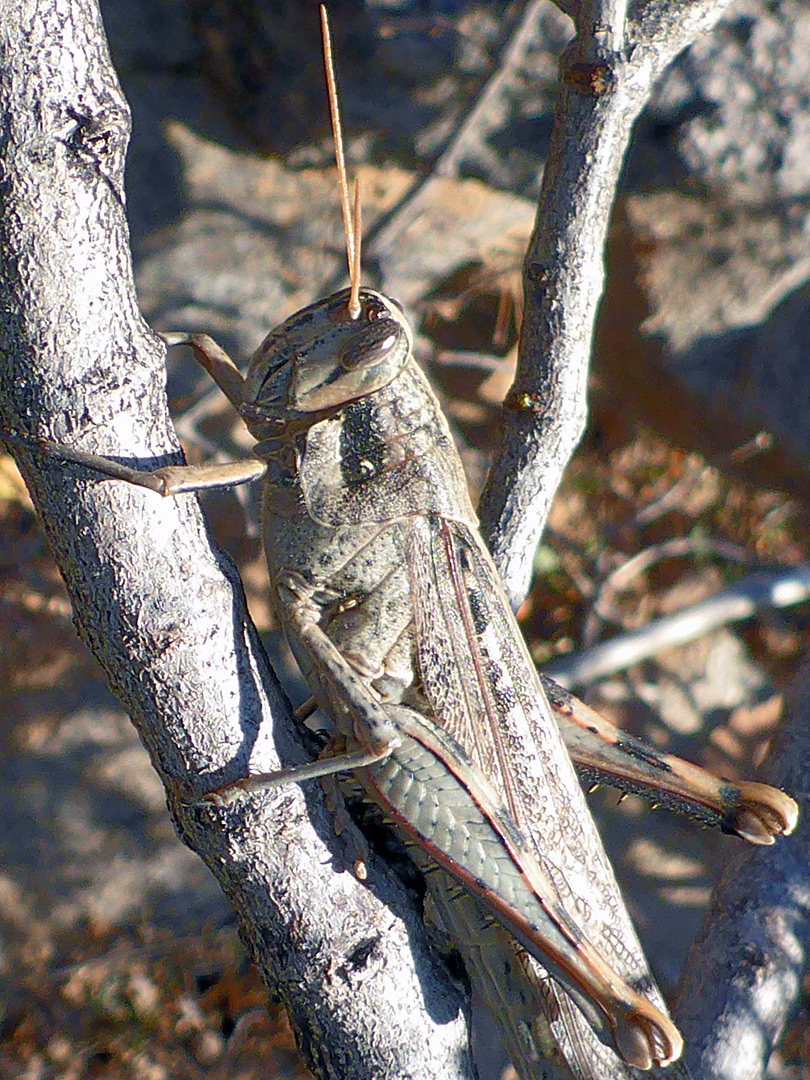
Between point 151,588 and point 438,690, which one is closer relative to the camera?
point 151,588

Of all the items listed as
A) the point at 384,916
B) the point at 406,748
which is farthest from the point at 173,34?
the point at 384,916

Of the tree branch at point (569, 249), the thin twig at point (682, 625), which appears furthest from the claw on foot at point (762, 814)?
the thin twig at point (682, 625)

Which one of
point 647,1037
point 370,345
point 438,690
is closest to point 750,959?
point 647,1037

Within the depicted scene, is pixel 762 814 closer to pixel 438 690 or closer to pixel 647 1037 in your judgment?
pixel 647 1037

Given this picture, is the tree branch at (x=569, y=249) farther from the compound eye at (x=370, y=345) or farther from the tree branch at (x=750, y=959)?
the tree branch at (x=750, y=959)

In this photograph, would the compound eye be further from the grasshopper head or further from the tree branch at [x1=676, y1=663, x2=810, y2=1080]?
the tree branch at [x1=676, y1=663, x2=810, y2=1080]

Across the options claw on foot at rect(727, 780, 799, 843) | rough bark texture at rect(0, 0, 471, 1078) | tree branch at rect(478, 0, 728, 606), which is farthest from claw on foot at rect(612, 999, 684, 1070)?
tree branch at rect(478, 0, 728, 606)

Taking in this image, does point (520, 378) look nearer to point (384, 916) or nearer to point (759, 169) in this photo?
point (384, 916)
